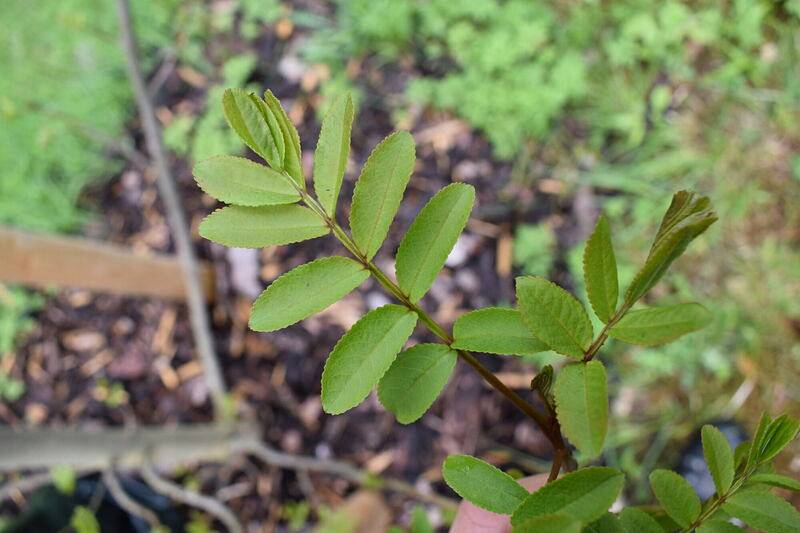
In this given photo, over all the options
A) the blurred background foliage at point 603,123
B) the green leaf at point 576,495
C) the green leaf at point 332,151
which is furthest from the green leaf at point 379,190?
the blurred background foliage at point 603,123

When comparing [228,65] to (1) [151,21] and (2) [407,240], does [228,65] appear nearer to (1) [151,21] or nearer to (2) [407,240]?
(1) [151,21]

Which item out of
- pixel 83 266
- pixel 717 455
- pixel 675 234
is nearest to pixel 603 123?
pixel 83 266

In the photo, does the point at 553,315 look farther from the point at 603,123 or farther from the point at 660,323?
the point at 603,123

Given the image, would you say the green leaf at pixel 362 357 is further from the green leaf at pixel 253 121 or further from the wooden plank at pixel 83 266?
the wooden plank at pixel 83 266

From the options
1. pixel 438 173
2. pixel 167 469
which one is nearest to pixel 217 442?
pixel 167 469

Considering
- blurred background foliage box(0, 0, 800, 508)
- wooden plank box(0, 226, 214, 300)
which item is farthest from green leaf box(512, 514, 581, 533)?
wooden plank box(0, 226, 214, 300)

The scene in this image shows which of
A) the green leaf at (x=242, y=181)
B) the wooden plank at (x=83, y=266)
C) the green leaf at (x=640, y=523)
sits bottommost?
the wooden plank at (x=83, y=266)
